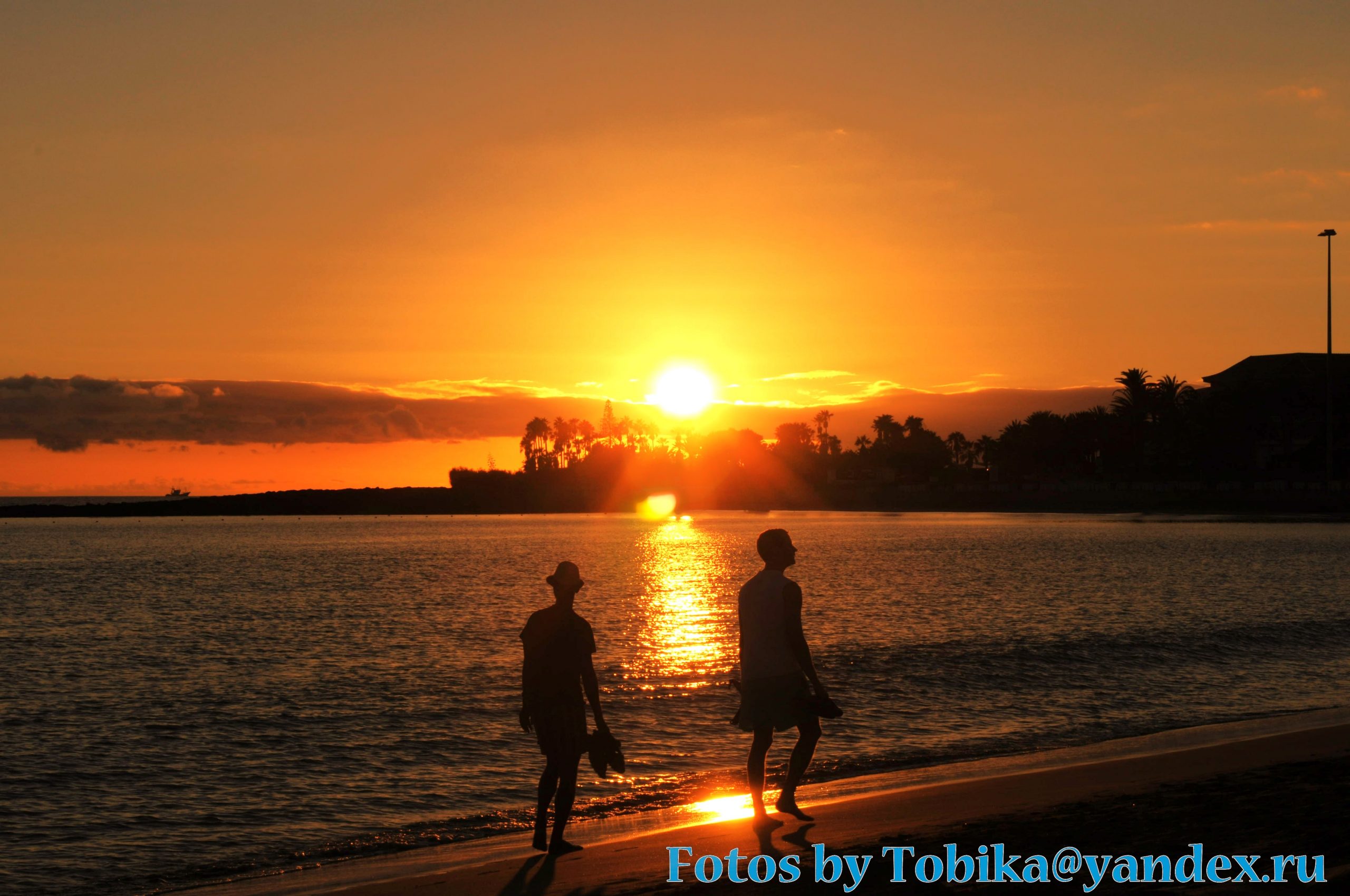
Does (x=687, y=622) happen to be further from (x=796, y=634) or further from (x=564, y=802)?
(x=796, y=634)

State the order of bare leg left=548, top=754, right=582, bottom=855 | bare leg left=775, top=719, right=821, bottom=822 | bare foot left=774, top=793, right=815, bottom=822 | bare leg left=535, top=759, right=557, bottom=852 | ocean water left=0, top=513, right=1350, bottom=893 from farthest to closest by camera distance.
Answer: ocean water left=0, top=513, right=1350, bottom=893, bare foot left=774, top=793, right=815, bottom=822, bare leg left=775, top=719, right=821, bottom=822, bare leg left=535, top=759, right=557, bottom=852, bare leg left=548, top=754, right=582, bottom=855

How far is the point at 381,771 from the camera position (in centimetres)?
1452

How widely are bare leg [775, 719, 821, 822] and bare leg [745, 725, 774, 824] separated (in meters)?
0.26

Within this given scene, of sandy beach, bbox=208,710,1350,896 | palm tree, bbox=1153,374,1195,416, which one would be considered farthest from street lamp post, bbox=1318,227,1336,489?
sandy beach, bbox=208,710,1350,896

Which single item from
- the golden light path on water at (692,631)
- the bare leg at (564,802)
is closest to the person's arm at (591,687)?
the bare leg at (564,802)

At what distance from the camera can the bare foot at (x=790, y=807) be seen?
33.7 feet

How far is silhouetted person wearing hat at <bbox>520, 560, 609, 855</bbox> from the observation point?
348 inches

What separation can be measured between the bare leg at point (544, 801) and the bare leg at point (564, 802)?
0.18 ft

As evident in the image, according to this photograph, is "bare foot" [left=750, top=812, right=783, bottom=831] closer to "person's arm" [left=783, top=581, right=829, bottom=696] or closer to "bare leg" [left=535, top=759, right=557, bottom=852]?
"person's arm" [left=783, top=581, right=829, bottom=696]

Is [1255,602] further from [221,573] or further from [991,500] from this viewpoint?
[991,500]

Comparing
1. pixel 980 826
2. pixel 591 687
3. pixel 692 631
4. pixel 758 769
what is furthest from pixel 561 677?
pixel 692 631

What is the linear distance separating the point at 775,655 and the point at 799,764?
4.09 feet

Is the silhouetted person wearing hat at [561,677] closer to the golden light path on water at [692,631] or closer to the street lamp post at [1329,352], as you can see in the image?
the golden light path on water at [692,631]

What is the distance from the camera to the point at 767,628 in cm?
941
